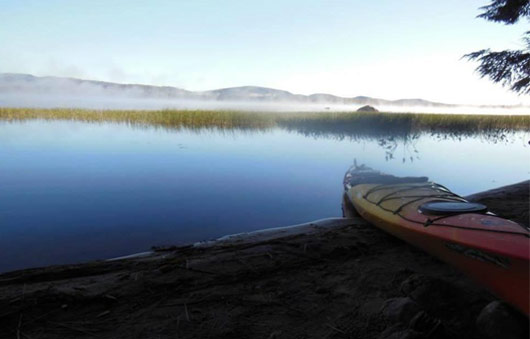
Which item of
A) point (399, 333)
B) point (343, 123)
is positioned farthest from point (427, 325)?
point (343, 123)

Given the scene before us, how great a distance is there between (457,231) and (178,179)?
7186mm

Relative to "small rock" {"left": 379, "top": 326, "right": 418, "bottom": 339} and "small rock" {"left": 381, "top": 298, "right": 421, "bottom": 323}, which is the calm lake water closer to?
"small rock" {"left": 381, "top": 298, "right": 421, "bottom": 323}

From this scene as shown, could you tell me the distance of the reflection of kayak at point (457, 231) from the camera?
214 cm

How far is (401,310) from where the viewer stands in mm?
2211

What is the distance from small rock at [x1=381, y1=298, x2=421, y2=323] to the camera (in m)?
2.15

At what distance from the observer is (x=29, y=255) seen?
436 cm

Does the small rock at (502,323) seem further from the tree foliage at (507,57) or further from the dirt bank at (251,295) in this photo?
the tree foliage at (507,57)

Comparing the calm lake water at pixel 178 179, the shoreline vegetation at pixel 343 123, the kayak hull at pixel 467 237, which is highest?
the shoreline vegetation at pixel 343 123

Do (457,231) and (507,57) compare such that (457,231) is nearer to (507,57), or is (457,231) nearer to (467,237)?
(467,237)

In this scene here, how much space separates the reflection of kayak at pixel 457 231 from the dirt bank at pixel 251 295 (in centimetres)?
24

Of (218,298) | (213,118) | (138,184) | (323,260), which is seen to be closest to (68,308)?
(218,298)

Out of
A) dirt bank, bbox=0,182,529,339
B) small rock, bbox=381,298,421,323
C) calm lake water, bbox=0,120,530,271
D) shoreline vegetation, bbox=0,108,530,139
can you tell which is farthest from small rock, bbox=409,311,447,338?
shoreline vegetation, bbox=0,108,530,139

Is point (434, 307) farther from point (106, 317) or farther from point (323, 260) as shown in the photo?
point (106, 317)

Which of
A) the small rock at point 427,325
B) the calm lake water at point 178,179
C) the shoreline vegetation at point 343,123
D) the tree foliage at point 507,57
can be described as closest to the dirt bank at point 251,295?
the small rock at point 427,325
